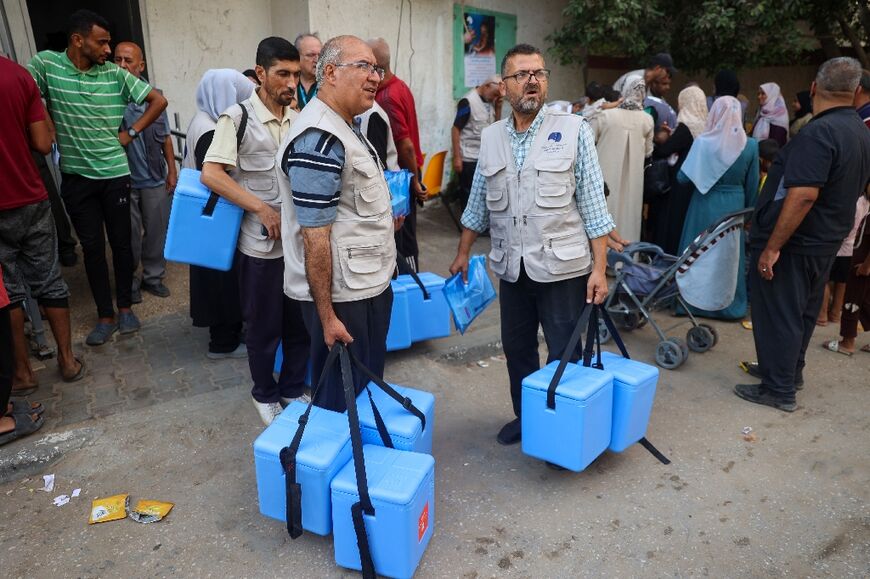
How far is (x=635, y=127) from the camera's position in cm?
596

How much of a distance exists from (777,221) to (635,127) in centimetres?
262

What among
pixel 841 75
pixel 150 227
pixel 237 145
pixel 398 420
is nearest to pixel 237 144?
pixel 237 145

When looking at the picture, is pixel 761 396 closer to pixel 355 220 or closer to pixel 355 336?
pixel 355 336

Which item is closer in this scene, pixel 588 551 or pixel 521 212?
pixel 588 551

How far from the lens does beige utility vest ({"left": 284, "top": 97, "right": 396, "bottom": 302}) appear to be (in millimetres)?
2455

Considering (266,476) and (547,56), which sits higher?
(547,56)

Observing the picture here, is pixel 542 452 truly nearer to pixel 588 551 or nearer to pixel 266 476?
pixel 588 551

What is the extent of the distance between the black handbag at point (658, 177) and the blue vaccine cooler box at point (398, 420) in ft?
13.9

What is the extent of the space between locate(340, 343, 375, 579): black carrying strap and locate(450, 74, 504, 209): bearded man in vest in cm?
560

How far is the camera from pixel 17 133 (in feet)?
11.7

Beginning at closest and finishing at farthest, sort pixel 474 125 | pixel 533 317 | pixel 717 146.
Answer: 1. pixel 533 317
2. pixel 717 146
3. pixel 474 125

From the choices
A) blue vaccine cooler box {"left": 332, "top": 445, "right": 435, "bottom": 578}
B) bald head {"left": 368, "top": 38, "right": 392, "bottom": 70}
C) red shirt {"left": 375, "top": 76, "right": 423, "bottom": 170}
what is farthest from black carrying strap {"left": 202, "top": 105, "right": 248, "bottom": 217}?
red shirt {"left": 375, "top": 76, "right": 423, "bottom": 170}

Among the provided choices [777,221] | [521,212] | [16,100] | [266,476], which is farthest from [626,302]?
[16,100]

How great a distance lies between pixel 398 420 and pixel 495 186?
1.27m
